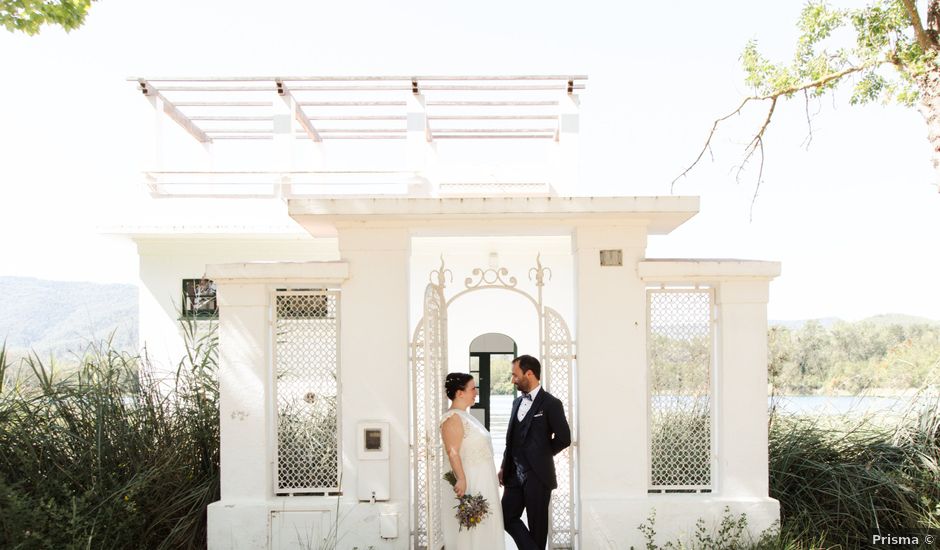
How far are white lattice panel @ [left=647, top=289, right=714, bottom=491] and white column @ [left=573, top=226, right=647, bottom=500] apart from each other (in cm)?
19

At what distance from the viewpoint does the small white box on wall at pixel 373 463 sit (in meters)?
6.27

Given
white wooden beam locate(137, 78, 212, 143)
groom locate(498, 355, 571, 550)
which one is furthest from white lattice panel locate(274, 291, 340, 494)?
→ white wooden beam locate(137, 78, 212, 143)

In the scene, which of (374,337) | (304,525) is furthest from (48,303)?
(374,337)

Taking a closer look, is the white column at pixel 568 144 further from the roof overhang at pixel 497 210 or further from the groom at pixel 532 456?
the groom at pixel 532 456

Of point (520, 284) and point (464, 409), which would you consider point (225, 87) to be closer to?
point (520, 284)

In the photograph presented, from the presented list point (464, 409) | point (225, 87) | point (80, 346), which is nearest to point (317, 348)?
point (464, 409)

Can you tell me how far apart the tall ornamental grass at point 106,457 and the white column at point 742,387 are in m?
4.51

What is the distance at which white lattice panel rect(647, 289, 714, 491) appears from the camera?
6449 millimetres

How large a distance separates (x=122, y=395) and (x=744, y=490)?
5.61 meters

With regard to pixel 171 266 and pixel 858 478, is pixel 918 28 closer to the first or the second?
pixel 858 478

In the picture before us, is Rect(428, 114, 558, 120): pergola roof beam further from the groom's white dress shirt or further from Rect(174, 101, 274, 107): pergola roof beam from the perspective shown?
the groom's white dress shirt

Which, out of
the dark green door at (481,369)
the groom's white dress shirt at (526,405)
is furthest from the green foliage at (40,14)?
the dark green door at (481,369)

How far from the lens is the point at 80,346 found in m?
7.63

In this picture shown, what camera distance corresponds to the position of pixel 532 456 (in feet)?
19.2
